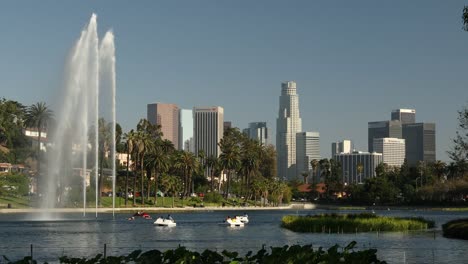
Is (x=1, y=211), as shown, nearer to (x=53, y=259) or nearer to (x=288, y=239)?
(x=288, y=239)

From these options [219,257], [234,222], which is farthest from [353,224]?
[219,257]

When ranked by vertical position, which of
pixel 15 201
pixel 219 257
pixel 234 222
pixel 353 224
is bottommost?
pixel 234 222

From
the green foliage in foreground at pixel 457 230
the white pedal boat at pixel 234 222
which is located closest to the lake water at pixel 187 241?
the green foliage in foreground at pixel 457 230

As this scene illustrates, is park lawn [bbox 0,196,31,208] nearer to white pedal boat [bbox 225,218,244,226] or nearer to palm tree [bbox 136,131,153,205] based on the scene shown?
palm tree [bbox 136,131,153,205]

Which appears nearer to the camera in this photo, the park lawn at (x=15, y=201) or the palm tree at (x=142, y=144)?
the park lawn at (x=15, y=201)

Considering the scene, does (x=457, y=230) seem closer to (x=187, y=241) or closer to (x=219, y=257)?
(x=187, y=241)

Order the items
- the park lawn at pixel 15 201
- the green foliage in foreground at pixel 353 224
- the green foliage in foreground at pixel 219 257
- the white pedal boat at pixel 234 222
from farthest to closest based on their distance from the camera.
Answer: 1. the park lawn at pixel 15 201
2. the white pedal boat at pixel 234 222
3. the green foliage in foreground at pixel 353 224
4. the green foliage in foreground at pixel 219 257

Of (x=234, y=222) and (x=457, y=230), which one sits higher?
(x=457, y=230)

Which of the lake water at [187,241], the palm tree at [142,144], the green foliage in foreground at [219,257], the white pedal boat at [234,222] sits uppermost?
the palm tree at [142,144]

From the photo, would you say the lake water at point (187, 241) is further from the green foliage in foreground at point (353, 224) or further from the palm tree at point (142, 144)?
the palm tree at point (142, 144)

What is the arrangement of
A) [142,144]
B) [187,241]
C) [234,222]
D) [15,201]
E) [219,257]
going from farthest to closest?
[142,144] → [15,201] → [234,222] → [187,241] → [219,257]

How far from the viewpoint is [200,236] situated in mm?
98625

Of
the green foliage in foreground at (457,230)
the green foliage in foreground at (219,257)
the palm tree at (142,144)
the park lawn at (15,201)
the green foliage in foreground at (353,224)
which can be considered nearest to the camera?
the green foliage in foreground at (219,257)

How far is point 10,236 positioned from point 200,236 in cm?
2152
